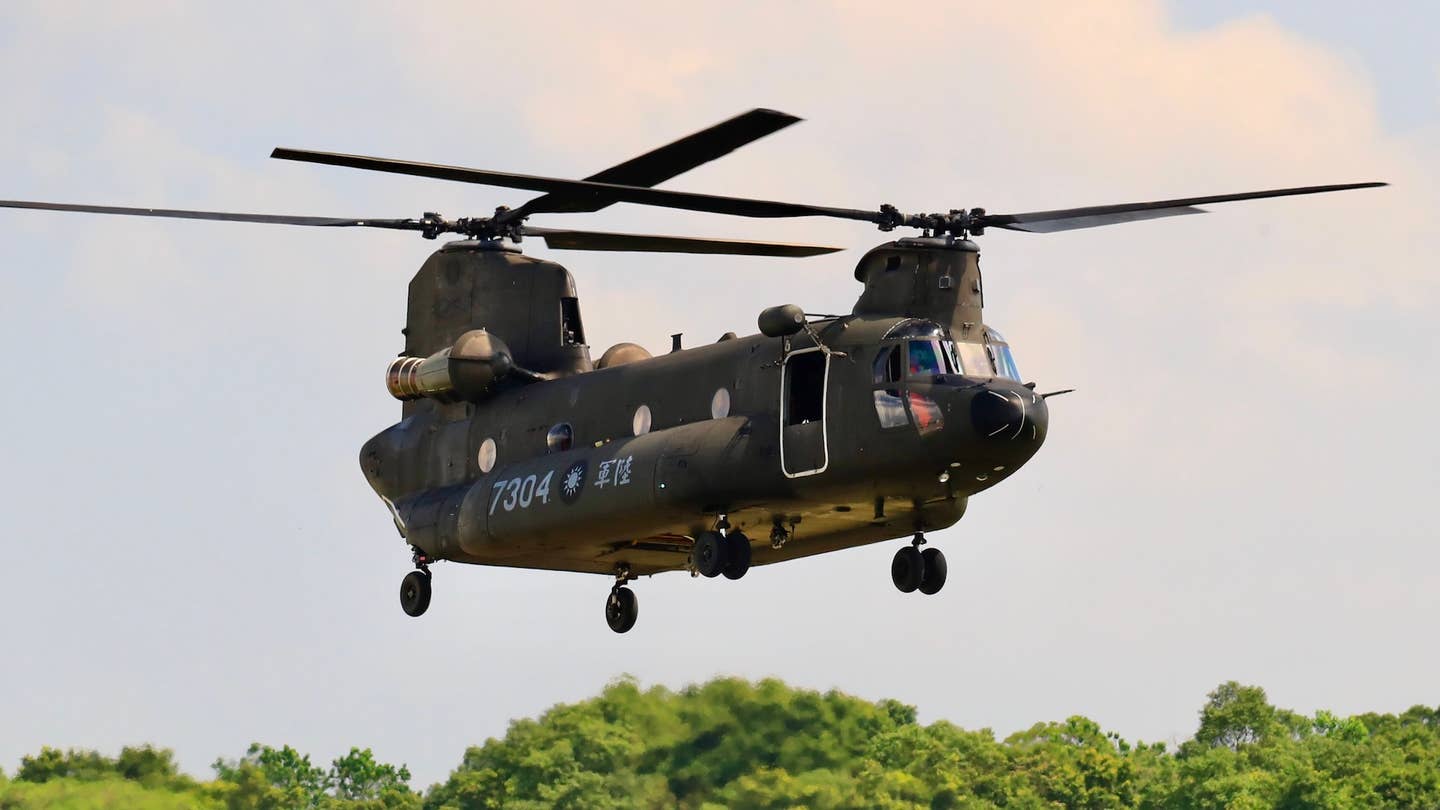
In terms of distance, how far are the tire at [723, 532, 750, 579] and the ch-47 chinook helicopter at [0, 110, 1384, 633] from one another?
0.04 m

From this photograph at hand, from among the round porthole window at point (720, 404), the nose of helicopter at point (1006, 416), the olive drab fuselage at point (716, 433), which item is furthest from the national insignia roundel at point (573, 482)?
the nose of helicopter at point (1006, 416)

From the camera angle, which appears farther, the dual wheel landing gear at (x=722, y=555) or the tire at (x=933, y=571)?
the tire at (x=933, y=571)

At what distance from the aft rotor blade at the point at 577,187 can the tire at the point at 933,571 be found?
4437 mm

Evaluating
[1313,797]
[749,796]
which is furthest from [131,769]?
[1313,797]

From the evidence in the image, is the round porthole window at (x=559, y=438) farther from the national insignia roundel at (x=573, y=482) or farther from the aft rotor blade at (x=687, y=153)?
the aft rotor blade at (x=687, y=153)

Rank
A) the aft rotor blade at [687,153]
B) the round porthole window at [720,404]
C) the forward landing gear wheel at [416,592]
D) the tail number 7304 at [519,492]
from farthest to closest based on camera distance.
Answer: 1. the forward landing gear wheel at [416,592]
2. the tail number 7304 at [519,492]
3. the round porthole window at [720,404]
4. the aft rotor blade at [687,153]

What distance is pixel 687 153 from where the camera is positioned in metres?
32.2

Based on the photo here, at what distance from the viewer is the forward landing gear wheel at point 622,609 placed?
1421 inches

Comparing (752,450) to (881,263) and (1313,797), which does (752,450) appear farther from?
(1313,797)

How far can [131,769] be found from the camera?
72.0m

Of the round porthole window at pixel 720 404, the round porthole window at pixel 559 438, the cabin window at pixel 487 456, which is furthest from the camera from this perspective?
the cabin window at pixel 487 456

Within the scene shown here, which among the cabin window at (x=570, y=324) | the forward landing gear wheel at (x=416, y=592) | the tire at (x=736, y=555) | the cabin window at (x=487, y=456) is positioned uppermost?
the cabin window at (x=570, y=324)

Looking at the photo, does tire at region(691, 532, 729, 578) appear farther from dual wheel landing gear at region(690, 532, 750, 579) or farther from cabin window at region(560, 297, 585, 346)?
cabin window at region(560, 297, 585, 346)

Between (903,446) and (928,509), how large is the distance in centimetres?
238
